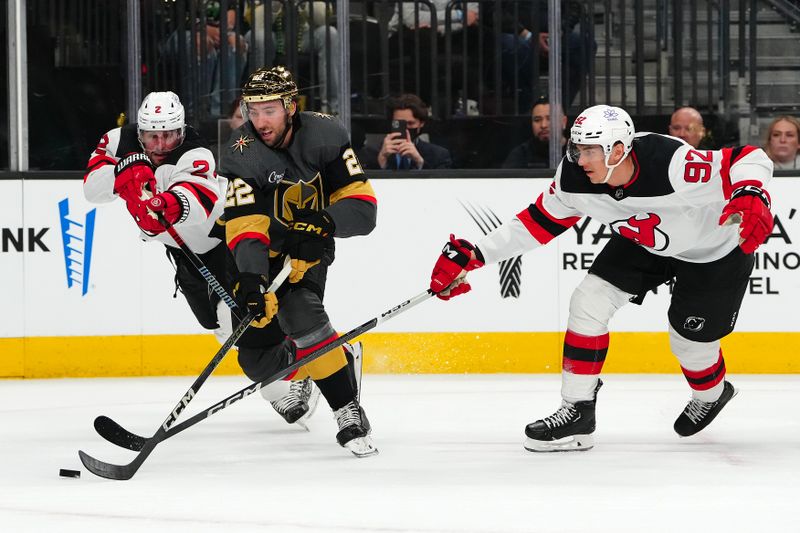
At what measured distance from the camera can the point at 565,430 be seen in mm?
3703

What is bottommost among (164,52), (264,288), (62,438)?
(62,438)

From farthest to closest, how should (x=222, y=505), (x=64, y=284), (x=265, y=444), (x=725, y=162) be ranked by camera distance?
(x=64, y=284)
(x=265, y=444)
(x=725, y=162)
(x=222, y=505)

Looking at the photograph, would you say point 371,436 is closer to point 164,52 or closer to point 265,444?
point 265,444

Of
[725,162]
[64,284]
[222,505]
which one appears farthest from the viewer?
[64,284]

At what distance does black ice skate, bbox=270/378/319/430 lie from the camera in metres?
4.19

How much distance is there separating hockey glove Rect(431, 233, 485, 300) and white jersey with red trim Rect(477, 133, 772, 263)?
0.04m

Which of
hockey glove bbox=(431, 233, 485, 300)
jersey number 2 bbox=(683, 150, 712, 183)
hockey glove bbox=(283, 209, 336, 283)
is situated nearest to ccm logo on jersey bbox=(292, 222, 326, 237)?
hockey glove bbox=(283, 209, 336, 283)

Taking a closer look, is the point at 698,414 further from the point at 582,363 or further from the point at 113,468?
the point at 113,468

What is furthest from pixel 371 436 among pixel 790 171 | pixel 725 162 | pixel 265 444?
pixel 790 171

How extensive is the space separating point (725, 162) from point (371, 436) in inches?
50.6

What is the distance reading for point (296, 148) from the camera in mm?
3713

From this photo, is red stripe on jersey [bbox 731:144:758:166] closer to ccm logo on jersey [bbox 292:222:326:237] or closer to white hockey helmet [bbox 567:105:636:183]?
white hockey helmet [bbox 567:105:636:183]

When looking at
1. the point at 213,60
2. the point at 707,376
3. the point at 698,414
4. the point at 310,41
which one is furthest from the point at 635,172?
the point at 213,60

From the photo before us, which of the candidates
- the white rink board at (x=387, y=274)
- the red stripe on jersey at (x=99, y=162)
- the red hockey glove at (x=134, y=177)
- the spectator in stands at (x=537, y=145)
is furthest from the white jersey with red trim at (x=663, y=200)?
the spectator in stands at (x=537, y=145)
